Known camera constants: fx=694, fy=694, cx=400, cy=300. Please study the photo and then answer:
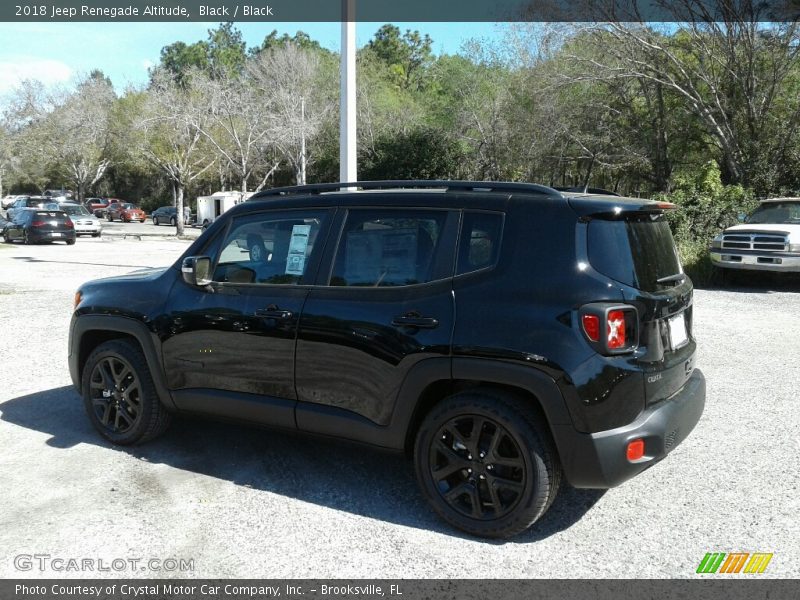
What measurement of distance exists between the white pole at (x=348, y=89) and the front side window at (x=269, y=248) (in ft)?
24.3

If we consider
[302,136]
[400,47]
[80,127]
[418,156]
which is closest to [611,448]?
[418,156]

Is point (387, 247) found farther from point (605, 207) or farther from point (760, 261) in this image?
point (760, 261)

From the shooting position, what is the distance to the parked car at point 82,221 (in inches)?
1222

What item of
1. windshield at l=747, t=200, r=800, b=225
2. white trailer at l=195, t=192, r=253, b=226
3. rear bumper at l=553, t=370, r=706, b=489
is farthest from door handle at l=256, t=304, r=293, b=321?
white trailer at l=195, t=192, r=253, b=226

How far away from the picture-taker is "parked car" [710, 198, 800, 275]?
43.5ft

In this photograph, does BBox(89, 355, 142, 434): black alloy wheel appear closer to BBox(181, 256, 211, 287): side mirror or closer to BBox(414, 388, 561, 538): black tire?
BBox(181, 256, 211, 287): side mirror

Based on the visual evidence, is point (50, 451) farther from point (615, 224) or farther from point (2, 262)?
point (2, 262)

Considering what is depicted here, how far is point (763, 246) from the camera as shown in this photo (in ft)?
44.1

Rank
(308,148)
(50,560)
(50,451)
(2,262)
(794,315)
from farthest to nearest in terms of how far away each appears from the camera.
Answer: (308,148) → (2,262) → (794,315) → (50,451) → (50,560)

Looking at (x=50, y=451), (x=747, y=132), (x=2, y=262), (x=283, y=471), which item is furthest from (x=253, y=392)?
(x=747, y=132)

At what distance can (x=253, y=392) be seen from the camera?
4.25 metres

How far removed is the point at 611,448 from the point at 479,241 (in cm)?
123

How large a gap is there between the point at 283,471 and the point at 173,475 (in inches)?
27.4

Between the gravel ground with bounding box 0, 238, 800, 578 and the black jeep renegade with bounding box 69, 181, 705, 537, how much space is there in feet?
1.19
